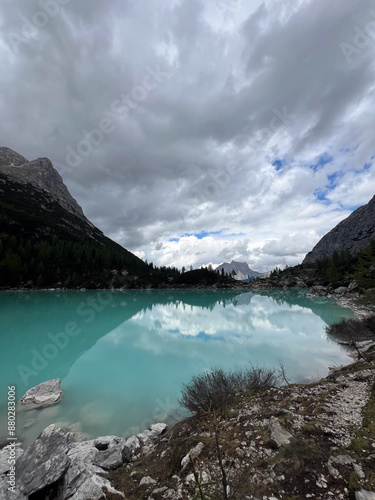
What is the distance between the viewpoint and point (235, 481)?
16.9ft

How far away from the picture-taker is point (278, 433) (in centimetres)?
655

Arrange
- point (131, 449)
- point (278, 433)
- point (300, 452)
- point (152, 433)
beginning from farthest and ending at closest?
point (152, 433)
point (131, 449)
point (278, 433)
point (300, 452)

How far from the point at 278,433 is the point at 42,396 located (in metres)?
14.9

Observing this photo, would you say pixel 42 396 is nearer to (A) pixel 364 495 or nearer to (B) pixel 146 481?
(B) pixel 146 481

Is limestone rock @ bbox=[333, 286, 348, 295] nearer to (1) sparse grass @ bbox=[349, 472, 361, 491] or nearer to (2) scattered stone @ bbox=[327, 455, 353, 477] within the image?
(2) scattered stone @ bbox=[327, 455, 353, 477]

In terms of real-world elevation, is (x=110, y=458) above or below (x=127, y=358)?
above

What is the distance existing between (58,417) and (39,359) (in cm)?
1208

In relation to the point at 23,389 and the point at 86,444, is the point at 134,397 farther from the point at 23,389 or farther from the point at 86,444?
the point at 23,389

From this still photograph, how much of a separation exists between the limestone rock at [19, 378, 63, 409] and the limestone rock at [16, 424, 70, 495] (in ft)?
27.7

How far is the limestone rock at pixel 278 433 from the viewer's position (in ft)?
20.4

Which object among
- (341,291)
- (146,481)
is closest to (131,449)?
(146,481)

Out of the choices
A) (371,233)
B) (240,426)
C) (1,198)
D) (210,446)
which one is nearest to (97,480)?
(210,446)

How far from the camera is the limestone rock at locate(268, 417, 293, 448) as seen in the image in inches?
245

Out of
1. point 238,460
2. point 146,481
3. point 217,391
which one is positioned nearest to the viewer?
point 238,460
